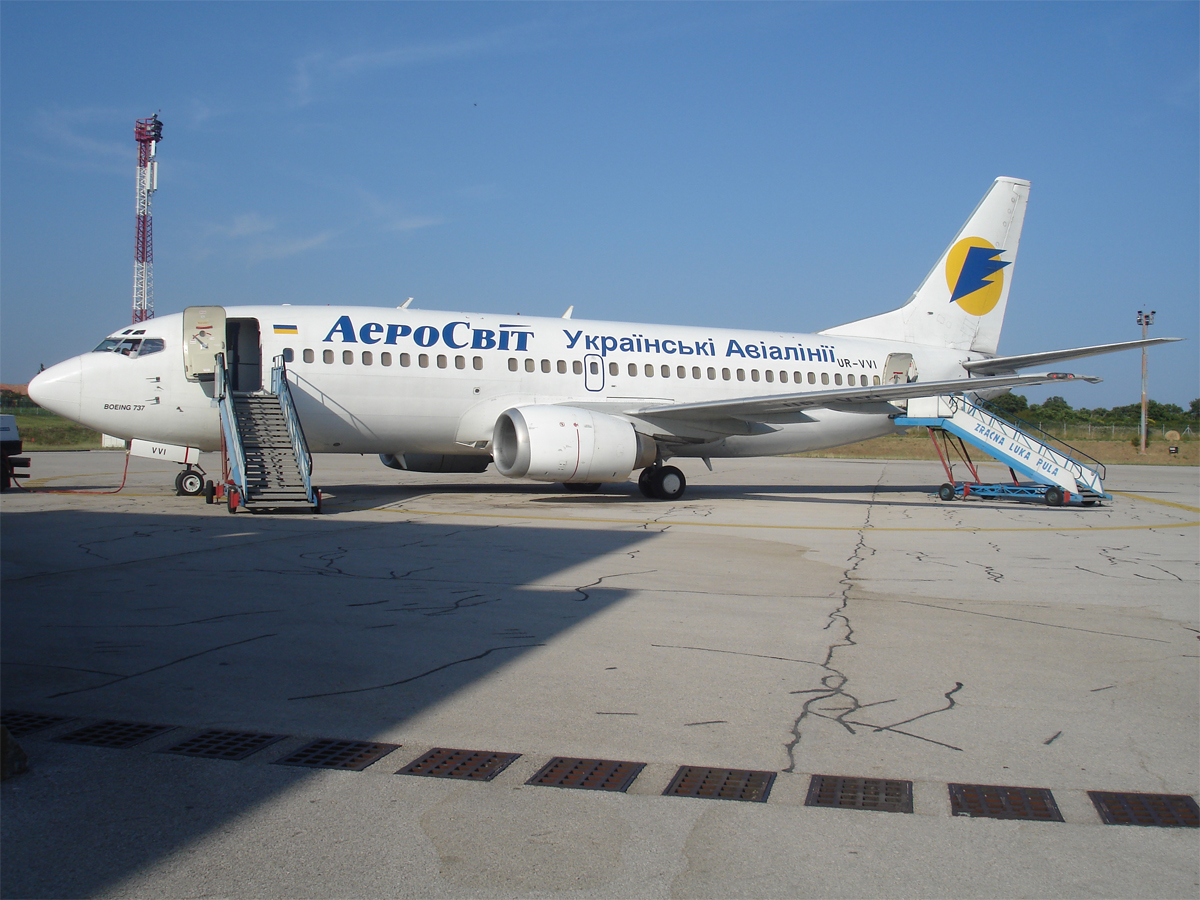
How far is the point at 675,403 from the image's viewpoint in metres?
19.9

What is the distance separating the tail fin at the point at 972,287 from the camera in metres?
22.8

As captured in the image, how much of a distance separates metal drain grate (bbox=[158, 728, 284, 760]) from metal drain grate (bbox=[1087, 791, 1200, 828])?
153 inches

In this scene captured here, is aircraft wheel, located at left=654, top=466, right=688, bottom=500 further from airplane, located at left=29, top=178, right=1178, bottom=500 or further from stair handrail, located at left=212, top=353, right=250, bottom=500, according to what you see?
stair handrail, located at left=212, top=353, right=250, bottom=500

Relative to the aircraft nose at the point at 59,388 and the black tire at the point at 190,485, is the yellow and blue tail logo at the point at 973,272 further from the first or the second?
the aircraft nose at the point at 59,388

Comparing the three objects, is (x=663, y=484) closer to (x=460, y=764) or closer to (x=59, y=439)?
(x=460, y=764)

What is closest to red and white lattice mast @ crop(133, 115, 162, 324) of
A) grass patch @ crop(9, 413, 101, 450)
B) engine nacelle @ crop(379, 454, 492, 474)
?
grass patch @ crop(9, 413, 101, 450)

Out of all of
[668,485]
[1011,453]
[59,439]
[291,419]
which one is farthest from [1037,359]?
[59,439]

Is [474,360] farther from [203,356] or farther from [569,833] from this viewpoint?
[569,833]

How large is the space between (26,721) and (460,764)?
2.40m

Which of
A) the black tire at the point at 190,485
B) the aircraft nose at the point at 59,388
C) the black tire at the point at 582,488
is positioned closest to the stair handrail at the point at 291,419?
the black tire at the point at 190,485

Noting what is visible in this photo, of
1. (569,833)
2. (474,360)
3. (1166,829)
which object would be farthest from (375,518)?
(1166,829)

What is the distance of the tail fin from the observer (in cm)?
2275

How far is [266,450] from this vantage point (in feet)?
49.3

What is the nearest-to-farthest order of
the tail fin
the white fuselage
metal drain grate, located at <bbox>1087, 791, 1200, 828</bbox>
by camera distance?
metal drain grate, located at <bbox>1087, 791, 1200, 828</bbox>, the white fuselage, the tail fin
